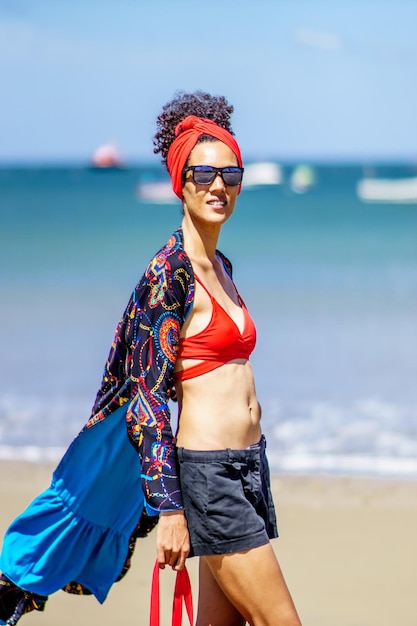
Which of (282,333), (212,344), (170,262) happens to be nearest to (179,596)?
(212,344)

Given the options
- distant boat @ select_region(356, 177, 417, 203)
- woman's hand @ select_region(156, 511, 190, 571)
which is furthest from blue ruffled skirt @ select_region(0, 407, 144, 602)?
distant boat @ select_region(356, 177, 417, 203)

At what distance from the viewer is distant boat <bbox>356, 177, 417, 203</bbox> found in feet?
188

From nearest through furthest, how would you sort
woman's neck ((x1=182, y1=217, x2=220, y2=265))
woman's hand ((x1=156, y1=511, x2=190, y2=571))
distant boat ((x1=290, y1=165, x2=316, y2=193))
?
woman's hand ((x1=156, y1=511, x2=190, y2=571)) < woman's neck ((x1=182, y1=217, x2=220, y2=265)) < distant boat ((x1=290, y1=165, x2=316, y2=193))

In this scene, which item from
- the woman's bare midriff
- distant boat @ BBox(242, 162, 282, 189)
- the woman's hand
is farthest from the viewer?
distant boat @ BBox(242, 162, 282, 189)

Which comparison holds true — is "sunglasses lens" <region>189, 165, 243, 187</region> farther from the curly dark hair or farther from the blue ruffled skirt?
the blue ruffled skirt

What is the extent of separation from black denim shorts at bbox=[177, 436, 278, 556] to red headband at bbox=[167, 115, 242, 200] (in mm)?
816

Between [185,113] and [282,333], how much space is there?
883cm

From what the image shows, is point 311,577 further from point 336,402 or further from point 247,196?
point 247,196

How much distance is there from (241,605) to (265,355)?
771cm

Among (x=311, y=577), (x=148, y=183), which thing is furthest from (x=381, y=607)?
(x=148, y=183)

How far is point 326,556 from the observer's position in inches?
217

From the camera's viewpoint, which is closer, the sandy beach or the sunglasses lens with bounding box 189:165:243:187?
the sunglasses lens with bounding box 189:165:243:187

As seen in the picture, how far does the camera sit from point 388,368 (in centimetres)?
1032

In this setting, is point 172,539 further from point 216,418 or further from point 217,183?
point 217,183
